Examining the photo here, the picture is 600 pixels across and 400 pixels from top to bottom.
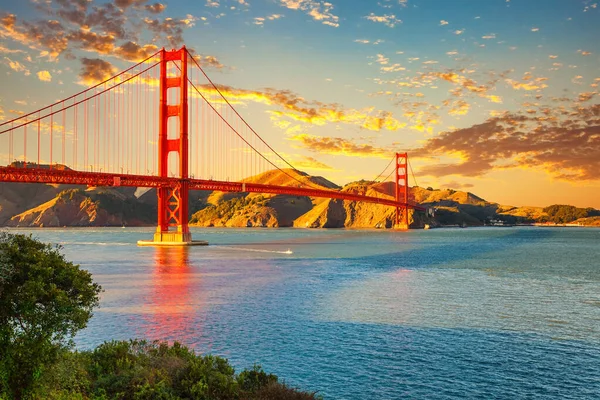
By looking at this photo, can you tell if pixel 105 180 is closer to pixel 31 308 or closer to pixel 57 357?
pixel 57 357

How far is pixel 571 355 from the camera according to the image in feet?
65.9

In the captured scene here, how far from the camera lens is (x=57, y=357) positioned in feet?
41.5

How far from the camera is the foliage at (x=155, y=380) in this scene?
43.1ft

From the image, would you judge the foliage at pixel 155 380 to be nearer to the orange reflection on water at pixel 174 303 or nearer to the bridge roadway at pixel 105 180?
the orange reflection on water at pixel 174 303

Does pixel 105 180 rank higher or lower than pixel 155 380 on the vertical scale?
higher

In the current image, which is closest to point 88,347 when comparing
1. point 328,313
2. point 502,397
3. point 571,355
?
point 328,313

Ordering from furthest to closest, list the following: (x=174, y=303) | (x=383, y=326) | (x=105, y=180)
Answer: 1. (x=105, y=180)
2. (x=174, y=303)
3. (x=383, y=326)

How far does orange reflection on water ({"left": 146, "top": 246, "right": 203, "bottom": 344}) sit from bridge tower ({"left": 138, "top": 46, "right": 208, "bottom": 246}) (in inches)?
1153

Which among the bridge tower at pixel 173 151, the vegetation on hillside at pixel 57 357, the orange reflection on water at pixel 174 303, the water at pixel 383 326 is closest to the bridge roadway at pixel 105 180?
the bridge tower at pixel 173 151

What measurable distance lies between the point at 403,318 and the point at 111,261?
47.9 metres

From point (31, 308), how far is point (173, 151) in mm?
78142

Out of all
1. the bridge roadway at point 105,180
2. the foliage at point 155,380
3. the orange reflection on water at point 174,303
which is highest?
the bridge roadway at point 105,180

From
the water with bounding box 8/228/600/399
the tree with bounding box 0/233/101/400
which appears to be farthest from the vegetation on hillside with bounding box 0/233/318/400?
the water with bounding box 8/228/600/399

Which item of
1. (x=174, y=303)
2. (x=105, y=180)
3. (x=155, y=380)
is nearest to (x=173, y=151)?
(x=105, y=180)
